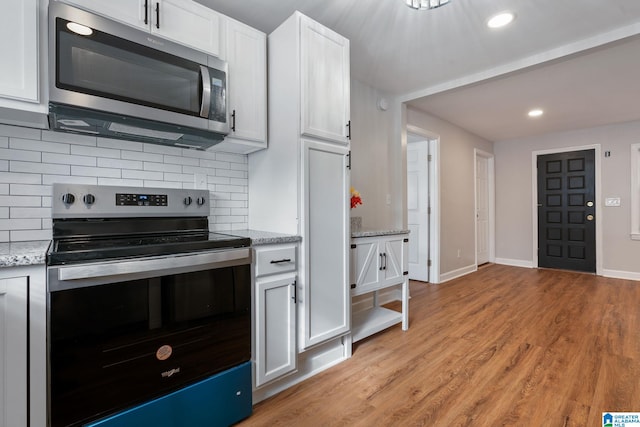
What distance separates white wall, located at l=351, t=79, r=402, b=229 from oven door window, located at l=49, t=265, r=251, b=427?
180cm

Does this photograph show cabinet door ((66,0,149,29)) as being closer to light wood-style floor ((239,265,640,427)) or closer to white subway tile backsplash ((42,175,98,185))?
white subway tile backsplash ((42,175,98,185))

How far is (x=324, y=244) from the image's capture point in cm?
202

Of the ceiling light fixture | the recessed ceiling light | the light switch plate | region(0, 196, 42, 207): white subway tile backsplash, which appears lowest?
region(0, 196, 42, 207): white subway tile backsplash

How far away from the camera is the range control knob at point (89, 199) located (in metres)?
1.56

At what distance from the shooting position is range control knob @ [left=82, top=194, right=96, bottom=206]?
5.13ft

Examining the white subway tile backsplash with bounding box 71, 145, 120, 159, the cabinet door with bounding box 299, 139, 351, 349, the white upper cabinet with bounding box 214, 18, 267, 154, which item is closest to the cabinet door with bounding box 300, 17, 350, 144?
the cabinet door with bounding box 299, 139, 351, 349

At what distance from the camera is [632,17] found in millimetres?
2080

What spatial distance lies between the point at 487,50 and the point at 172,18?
238 cm

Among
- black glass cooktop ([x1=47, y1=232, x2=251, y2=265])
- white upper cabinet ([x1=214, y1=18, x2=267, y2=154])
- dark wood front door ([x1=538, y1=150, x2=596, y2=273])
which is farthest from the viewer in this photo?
dark wood front door ([x1=538, y1=150, x2=596, y2=273])

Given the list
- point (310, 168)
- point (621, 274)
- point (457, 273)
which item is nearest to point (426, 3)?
point (310, 168)

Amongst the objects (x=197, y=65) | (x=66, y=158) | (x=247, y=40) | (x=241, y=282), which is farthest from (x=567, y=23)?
(x=66, y=158)

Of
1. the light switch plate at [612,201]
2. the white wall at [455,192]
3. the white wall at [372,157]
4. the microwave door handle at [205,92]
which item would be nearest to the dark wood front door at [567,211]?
the light switch plate at [612,201]

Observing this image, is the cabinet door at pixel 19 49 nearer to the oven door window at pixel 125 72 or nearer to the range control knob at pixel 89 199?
the oven door window at pixel 125 72

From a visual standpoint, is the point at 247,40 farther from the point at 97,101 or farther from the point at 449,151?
the point at 449,151
